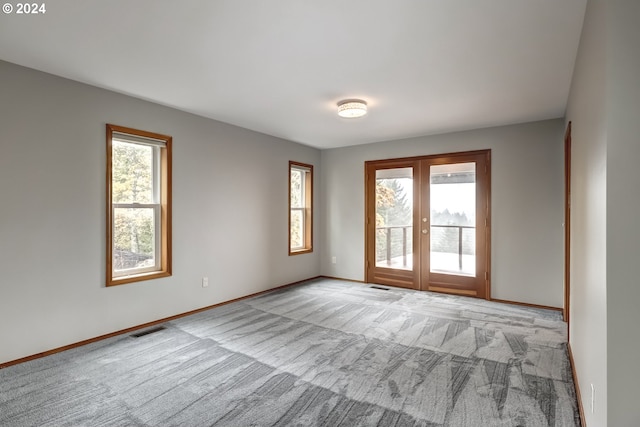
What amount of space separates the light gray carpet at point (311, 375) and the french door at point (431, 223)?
1.15 metres

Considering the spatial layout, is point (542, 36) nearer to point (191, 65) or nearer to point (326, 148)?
point (191, 65)

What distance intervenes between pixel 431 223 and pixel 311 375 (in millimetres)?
3435

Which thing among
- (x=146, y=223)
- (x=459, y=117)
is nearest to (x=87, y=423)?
(x=146, y=223)

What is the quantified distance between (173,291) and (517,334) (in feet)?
12.8

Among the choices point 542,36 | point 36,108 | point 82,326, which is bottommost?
point 82,326

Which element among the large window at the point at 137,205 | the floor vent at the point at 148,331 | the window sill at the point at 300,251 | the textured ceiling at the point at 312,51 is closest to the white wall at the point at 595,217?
the textured ceiling at the point at 312,51

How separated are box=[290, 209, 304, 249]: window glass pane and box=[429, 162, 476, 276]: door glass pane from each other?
2353mm

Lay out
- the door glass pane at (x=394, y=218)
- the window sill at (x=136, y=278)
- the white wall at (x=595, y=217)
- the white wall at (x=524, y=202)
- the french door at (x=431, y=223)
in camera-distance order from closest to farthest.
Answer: the white wall at (x=595, y=217) < the window sill at (x=136, y=278) < the white wall at (x=524, y=202) < the french door at (x=431, y=223) < the door glass pane at (x=394, y=218)

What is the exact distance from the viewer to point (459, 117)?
4.28 meters

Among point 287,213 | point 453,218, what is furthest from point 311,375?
point 453,218

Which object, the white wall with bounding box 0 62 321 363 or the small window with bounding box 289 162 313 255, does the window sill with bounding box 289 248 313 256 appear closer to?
the small window with bounding box 289 162 313 255

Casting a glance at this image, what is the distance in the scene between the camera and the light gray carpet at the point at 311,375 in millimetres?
2086

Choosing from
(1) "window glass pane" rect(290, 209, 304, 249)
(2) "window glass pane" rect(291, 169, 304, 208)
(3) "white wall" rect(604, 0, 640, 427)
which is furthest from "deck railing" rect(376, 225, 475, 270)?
(3) "white wall" rect(604, 0, 640, 427)

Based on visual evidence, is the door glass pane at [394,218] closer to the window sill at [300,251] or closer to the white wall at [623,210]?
the window sill at [300,251]
